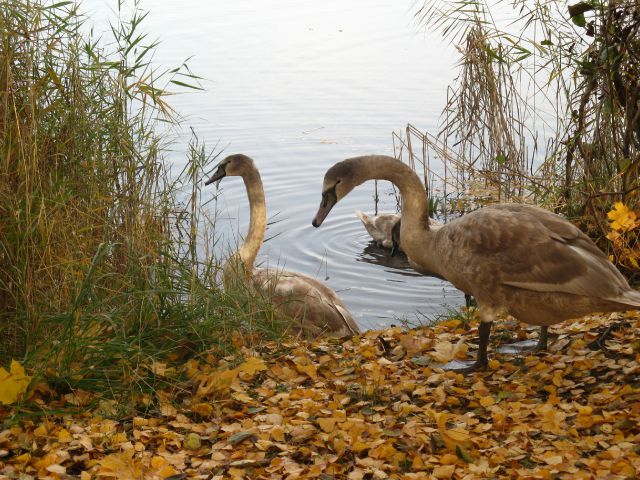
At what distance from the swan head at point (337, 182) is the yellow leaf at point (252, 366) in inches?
71.2

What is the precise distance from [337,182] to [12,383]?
3.18m

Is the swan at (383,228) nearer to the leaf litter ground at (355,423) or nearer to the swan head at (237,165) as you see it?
the swan head at (237,165)

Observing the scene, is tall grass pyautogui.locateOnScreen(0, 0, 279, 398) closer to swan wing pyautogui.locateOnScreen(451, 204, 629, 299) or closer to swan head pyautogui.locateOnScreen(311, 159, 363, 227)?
swan head pyautogui.locateOnScreen(311, 159, 363, 227)

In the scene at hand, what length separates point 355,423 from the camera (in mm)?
5047

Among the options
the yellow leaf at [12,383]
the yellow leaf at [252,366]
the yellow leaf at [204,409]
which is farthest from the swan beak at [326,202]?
the yellow leaf at [12,383]

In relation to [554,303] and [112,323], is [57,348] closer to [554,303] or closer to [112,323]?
[112,323]

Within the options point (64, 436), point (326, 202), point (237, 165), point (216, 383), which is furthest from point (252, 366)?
point (237, 165)

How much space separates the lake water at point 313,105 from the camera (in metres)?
11.4

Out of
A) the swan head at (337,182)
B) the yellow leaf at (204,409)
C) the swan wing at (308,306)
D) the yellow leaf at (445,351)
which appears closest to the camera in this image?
the yellow leaf at (204,409)

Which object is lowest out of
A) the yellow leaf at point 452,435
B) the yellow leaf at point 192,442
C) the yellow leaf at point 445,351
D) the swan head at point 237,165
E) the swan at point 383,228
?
the yellow leaf at point 192,442

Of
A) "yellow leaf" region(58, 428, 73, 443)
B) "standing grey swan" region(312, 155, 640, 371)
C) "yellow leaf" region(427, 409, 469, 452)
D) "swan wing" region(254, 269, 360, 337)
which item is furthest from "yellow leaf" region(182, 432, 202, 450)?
"swan wing" region(254, 269, 360, 337)

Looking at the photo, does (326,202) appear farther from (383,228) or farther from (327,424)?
(383,228)

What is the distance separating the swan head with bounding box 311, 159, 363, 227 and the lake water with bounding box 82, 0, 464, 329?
1778 millimetres

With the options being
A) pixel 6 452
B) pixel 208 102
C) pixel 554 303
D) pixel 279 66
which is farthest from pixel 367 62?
pixel 6 452
